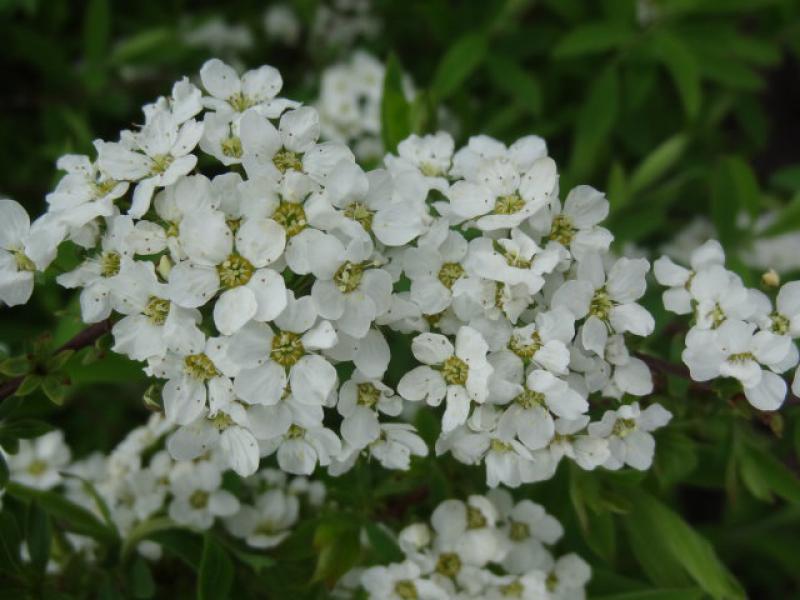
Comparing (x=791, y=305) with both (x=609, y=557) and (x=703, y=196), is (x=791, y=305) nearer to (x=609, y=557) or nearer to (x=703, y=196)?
(x=609, y=557)

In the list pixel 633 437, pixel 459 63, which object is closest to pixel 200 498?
pixel 633 437

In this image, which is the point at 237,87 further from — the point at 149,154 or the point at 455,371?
the point at 455,371

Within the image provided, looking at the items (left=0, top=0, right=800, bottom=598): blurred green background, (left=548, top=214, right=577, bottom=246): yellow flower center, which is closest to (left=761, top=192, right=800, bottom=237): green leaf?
(left=0, top=0, right=800, bottom=598): blurred green background

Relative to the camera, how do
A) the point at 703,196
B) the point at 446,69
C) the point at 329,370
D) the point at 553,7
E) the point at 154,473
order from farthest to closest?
the point at 703,196, the point at 553,7, the point at 446,69, the point at 154,473, the point at 329,370

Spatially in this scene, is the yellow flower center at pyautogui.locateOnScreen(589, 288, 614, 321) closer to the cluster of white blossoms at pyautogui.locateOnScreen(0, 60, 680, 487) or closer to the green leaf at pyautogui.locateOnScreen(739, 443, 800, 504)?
the cluster of white blossoms at pyautogui.locateOnScreen(0, 60, 680, 487)

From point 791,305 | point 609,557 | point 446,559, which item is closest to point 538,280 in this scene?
point 791,305

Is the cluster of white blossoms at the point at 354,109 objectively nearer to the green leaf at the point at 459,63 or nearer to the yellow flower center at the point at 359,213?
the green leaf at the point at 459,63

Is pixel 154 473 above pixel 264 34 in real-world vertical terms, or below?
below
